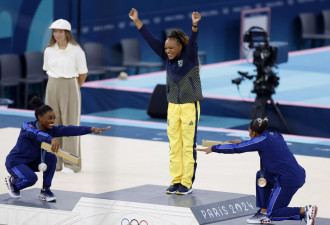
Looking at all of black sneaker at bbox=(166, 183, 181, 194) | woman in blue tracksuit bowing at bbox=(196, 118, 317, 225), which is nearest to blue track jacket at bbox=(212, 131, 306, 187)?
woman in blue tracksuit bowing at bbox=(196, 118, 317, 225)

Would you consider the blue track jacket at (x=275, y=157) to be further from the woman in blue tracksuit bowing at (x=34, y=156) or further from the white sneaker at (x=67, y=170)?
the white sneaker at (x=67, y=170)

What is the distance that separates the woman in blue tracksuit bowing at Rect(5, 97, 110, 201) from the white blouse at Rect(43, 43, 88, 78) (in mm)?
1177

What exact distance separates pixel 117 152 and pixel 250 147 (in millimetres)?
3564

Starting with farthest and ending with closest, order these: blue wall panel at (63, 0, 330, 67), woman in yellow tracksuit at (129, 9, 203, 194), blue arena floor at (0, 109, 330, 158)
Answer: blue wall panel at (63, 0, 330, 67) < blue arena floor at (0, 109, 330, 158) < woman in yellow tracksuit at (129, 9, 203, 194)

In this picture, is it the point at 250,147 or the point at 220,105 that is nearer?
the point at 250,147

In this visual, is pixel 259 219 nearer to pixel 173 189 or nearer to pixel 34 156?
pixel 173 189

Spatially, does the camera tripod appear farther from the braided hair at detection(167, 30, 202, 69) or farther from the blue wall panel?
the braided hair at detection(167, 30, 202, 69)

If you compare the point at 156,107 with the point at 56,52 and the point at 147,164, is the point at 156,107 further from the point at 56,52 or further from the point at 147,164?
the point at 56,52

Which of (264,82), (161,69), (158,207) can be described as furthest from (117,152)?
(161,69)

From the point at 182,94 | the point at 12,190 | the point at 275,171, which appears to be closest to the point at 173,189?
the point at 182,94

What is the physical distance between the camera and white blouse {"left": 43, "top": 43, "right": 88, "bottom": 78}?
7762mm

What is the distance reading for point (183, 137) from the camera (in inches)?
248

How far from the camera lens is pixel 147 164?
8641 millimetres

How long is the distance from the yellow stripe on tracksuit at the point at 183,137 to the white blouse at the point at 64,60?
1723 mm
